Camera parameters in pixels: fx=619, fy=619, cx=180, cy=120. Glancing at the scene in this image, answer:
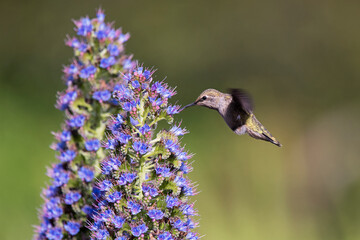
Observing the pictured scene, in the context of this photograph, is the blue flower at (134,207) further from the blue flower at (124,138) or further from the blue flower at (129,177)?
the blue flower at (124,138)

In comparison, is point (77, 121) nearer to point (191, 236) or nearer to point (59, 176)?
point (59, 176)

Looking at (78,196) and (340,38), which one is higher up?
(340,38)

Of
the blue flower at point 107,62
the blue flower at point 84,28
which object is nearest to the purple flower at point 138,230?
the blue flower at point 107,62

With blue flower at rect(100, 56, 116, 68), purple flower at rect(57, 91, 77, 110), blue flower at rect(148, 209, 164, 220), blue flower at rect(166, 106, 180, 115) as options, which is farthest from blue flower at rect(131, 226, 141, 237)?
blue flower at rect(100, 56, 116, 68)

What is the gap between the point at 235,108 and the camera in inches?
184

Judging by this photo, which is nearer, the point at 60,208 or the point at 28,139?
the point at 60,208

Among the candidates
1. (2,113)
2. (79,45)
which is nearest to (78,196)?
(79,45)

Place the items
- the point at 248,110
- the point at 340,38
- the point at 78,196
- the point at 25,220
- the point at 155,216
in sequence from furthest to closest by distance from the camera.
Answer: the point at 340,38
the point at 25,220
the point at 248,110
the point at 78,196
the point at 155,216

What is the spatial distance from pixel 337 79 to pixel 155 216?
931cm

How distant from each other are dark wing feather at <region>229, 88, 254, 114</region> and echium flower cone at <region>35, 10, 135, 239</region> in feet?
2.69

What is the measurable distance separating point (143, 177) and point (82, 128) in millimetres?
678

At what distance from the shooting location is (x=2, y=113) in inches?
321

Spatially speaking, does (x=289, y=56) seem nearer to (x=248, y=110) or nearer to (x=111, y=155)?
(x=248, y=110)

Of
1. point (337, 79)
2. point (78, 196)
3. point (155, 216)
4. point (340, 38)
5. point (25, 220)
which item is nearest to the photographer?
point (155, 216)
